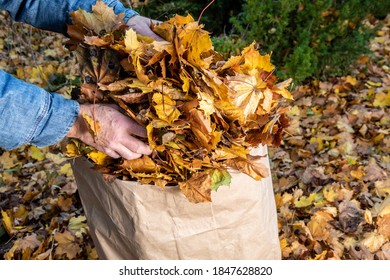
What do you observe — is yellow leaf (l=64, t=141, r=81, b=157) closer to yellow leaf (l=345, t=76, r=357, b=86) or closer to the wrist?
the wrist

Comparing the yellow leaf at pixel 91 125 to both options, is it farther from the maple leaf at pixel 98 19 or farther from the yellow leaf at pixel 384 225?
the yellow leaf at pixel 384 225

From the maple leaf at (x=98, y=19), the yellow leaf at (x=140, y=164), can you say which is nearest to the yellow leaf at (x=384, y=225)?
the yellow leaf at (x=140, y=164)

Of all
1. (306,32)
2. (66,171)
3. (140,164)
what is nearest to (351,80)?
(306,32)

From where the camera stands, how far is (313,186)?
218cm

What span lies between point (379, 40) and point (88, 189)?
114 inches

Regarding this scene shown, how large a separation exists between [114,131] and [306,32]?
5.90 feet

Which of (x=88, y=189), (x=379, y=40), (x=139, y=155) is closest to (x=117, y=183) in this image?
(x=139, y=155)

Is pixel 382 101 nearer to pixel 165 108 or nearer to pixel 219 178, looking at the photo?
pixel 219 178

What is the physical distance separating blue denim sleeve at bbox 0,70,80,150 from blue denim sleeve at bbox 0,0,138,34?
41cm

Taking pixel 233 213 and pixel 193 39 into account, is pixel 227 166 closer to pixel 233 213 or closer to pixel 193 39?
pixel 233 213

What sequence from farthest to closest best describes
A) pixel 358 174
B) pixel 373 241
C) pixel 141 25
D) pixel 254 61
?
1. pixel 358 174
2. pixel 373 241
3. pixel 141 25
4. pixel 254 61

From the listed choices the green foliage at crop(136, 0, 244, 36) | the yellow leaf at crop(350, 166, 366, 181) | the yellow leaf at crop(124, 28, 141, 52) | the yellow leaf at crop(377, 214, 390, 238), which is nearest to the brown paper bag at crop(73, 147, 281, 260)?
the yellow leaf at crop(124, 28, 141, 52)

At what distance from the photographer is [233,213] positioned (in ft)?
4.33

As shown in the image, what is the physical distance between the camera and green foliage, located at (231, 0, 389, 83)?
2598mm
